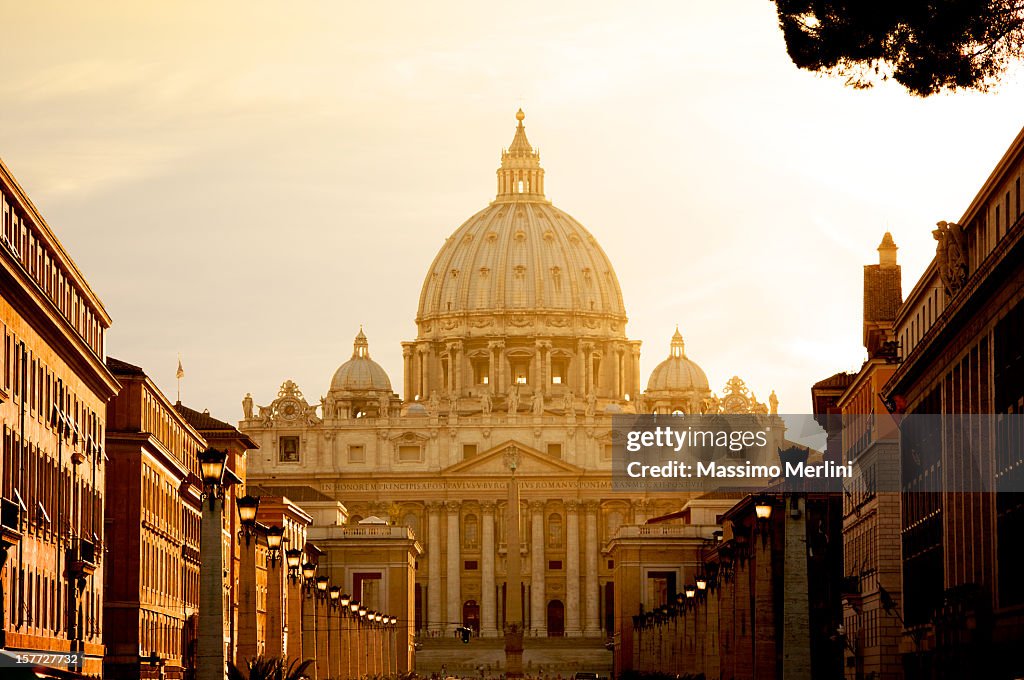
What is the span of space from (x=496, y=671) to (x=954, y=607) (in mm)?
122514

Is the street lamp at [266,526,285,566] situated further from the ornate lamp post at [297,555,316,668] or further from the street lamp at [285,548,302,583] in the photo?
the ornate lamp post at [297,555,316,668]

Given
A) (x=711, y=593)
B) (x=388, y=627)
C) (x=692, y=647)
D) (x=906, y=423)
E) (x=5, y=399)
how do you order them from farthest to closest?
(x=388, y=627), (x=692, y=647), (x=711, y=593), (x=906, y=423), (x=5, y=399)

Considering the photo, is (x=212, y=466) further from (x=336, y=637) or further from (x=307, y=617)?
(x=336, y=637)

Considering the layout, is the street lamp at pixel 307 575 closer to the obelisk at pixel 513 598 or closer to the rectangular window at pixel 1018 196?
the rectangular window at pixel 1018 196

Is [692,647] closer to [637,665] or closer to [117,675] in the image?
[117,675]

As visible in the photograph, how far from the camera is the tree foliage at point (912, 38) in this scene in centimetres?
3225

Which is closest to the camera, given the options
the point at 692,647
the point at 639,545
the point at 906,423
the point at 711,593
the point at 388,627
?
the point at 906,423

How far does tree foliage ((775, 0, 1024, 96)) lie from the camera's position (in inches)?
1270

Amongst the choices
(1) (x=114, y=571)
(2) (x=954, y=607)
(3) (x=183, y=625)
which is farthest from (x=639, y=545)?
(2) (x=954, y=607)

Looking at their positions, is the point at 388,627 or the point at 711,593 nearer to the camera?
the point at 711,593

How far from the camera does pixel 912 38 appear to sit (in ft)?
107

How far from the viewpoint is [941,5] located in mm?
32188

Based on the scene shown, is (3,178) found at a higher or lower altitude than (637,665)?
higher

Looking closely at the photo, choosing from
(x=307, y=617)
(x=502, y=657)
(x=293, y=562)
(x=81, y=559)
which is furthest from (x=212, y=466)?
(x=502, y=657)
